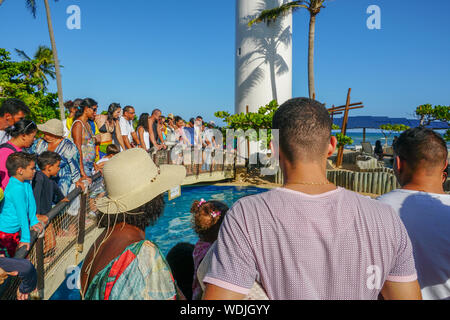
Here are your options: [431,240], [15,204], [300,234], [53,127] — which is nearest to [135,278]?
[300,234]

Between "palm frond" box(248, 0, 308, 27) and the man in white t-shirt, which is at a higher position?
"palm frond" box(248, 0, 308, 27)

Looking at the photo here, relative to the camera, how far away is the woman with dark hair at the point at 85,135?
17.3 ft

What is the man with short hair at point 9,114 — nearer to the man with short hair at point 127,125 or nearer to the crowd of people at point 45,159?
the crowd of people at point 45,159

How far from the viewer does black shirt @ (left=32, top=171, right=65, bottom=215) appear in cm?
416

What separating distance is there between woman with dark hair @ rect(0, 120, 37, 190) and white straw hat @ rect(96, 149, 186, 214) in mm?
2571

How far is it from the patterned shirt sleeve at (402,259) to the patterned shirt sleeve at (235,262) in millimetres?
597

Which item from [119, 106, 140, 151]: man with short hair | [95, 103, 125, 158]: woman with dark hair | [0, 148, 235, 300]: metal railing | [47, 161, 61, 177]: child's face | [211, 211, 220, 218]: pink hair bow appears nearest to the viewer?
[211, 211, 220, 218]: pink hair bow

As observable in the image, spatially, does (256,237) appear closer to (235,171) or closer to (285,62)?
(235,171)

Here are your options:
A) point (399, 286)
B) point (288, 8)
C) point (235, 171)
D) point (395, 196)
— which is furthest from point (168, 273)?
point (288, 8)

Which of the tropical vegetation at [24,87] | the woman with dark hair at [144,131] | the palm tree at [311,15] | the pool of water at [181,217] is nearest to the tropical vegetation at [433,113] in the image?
the palm tree at [311,15]

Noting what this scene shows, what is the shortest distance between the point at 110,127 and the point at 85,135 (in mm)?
1670

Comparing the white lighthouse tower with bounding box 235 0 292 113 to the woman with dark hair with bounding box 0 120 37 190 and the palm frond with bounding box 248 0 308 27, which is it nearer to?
the palm frond with bounding box 248 0 308 27

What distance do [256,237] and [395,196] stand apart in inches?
49.7

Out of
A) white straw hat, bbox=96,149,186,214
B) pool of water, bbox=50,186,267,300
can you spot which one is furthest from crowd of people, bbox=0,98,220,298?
pool of water, bbox=50,186,267,300
